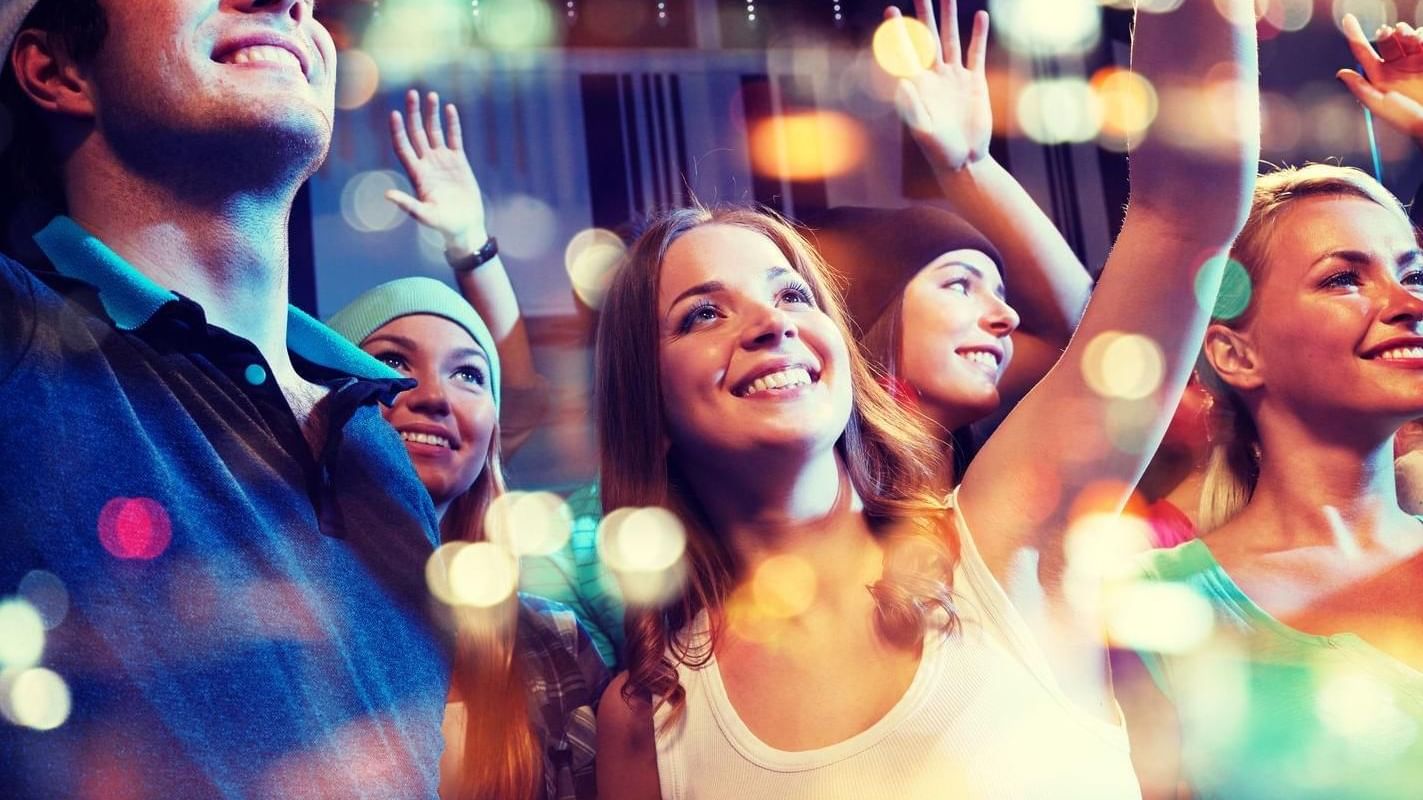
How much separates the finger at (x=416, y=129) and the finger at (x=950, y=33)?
85cm

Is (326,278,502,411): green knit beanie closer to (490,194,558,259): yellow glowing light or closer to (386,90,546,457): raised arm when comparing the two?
(386,90,546,457): raised arm

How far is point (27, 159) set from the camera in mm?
1200

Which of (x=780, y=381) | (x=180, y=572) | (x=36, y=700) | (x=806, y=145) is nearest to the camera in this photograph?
(x=36, y=700)

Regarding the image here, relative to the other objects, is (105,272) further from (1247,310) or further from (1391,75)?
(1391,75)

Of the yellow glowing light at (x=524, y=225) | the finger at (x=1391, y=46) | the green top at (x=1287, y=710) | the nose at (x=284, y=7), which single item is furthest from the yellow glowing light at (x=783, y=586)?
the finger at (x=1391, y=46)

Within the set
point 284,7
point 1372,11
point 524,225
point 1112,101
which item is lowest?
point 524,225

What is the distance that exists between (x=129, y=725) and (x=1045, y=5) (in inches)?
71.3

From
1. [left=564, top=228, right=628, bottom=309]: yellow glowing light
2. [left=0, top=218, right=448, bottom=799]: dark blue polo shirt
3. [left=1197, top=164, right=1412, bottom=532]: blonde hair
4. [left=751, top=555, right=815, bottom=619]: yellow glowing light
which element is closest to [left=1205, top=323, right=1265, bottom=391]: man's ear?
[left=1197, top=164, right=1412, bottom=532]: blonde hair

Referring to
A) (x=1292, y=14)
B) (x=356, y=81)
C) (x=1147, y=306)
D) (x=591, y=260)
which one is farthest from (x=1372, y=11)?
(x=356, y=81)

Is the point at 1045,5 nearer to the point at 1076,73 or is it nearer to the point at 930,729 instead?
the point at 1076,73

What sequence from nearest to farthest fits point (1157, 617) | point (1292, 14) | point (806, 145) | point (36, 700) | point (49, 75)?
point (36, 700), point (49, 75), point (1157, 617), point (1292, 14), point (806, 145)

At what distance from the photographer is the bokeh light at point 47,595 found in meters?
0.94

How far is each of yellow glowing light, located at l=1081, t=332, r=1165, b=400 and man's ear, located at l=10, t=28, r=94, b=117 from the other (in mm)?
1146

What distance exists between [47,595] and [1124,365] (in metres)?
1.07
